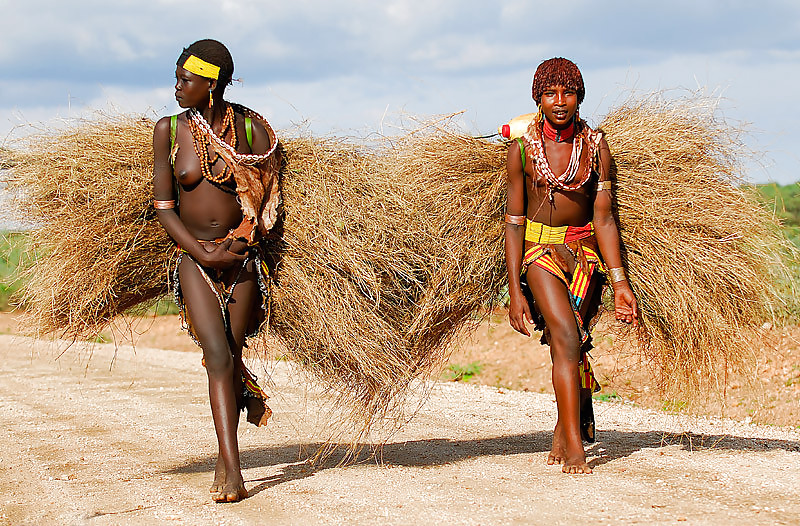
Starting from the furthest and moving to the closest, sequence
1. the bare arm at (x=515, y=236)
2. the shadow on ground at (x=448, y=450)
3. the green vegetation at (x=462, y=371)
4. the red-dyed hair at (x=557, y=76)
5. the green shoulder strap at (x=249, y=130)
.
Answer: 1. the green vegetation at (x=462, y=371)
2. the shadow on ground at (x=448, y=450)
3. the bare arm at (x=515, y=236)
4. the red-dyed hair at (x=557, y=76)
5. the green shoulder strap at (x=249, y=130)

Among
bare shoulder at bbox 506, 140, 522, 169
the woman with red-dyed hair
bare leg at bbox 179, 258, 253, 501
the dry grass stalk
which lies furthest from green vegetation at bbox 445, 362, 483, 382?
bare leg at bbox 179, 258, 253, 501

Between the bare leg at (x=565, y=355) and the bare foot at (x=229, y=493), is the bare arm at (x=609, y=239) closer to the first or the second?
the bare leg at (x=565, y=355)

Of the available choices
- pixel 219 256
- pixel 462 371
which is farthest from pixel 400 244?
pixel 462 371

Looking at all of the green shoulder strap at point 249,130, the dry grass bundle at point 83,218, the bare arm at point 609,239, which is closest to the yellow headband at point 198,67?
the green shoulder strap at point 249,130

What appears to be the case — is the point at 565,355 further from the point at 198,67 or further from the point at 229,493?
the point at 198,67

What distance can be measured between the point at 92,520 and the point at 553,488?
6.92 ft

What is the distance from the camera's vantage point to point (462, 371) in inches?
416

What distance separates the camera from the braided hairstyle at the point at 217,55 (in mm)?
4246

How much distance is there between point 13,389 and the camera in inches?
355

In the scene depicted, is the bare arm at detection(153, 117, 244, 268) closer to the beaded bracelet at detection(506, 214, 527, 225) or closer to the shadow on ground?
the shadow on ground

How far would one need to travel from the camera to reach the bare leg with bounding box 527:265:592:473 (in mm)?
4473

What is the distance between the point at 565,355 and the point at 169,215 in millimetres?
2104

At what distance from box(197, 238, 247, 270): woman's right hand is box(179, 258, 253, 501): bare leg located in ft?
0.35

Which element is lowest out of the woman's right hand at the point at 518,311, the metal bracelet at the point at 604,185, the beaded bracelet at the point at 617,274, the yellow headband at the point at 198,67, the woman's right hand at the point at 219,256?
the woman's right hand at the point at 518,311
